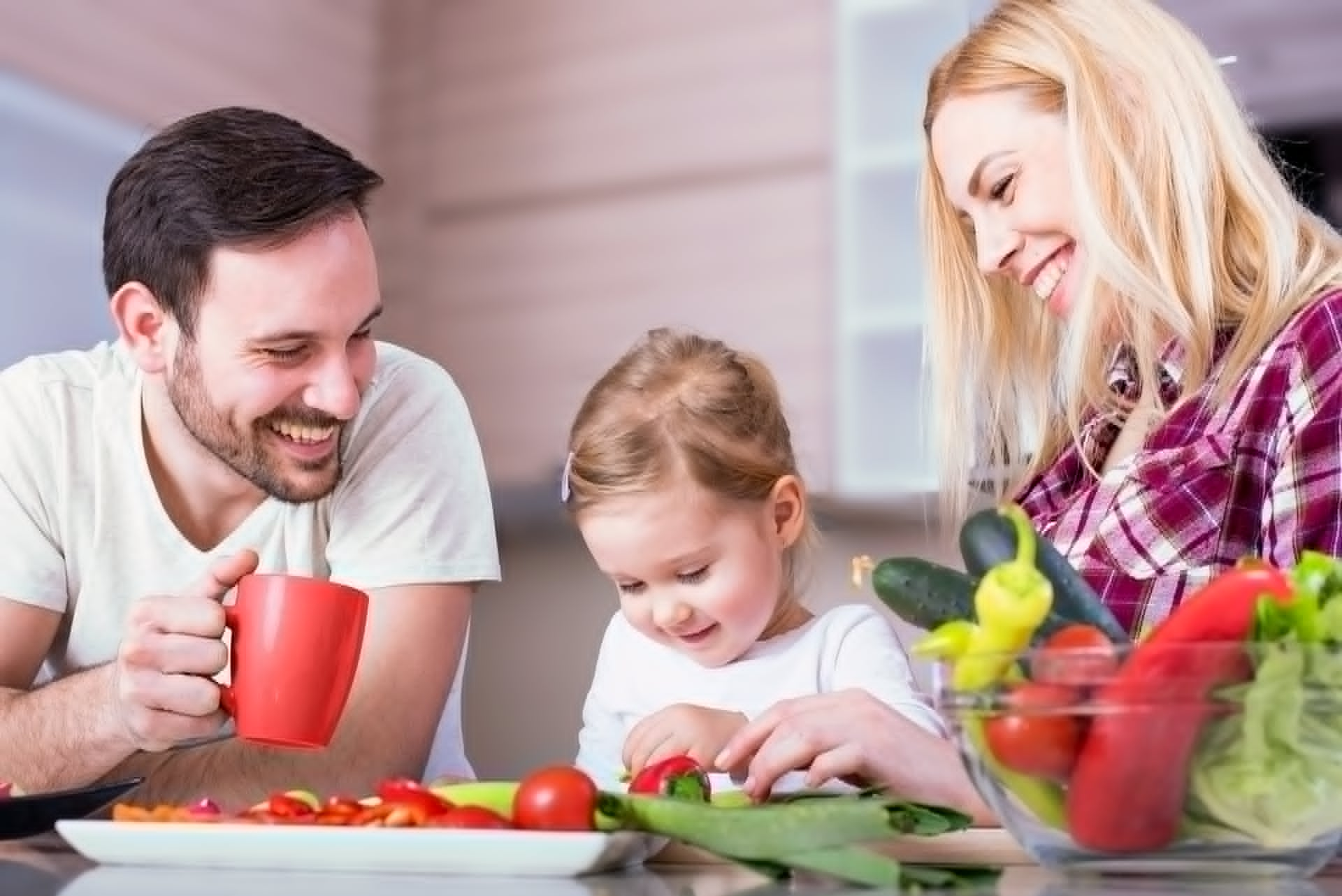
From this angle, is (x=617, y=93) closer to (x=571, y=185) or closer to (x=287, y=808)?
(x=571, y=185)

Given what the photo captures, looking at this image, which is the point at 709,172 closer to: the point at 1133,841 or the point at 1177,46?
the point at 1177,46

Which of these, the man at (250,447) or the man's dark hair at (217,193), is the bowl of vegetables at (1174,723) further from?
the man's dark hair at (217,193)

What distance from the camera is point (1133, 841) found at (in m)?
0.72

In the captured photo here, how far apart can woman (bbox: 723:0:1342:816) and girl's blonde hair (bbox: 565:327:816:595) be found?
0.29m

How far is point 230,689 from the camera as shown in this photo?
4.18ft

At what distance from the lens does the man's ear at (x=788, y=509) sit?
1.78 metres

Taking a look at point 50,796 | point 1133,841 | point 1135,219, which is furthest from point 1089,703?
point 1135,219

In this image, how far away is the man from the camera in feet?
5.73

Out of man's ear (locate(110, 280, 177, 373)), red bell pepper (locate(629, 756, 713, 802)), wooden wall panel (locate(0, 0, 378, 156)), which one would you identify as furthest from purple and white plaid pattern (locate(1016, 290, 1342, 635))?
wooden wall panel (locate(0, 0, 378, 156))

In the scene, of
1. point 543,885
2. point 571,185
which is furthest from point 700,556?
point 571,185

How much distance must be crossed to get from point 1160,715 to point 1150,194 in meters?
0.90

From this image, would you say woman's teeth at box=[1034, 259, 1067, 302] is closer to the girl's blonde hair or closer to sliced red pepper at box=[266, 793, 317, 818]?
the girl's blonde hair

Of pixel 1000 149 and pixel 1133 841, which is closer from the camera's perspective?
pixel 1133 841

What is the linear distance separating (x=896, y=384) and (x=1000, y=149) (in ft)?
3.96
